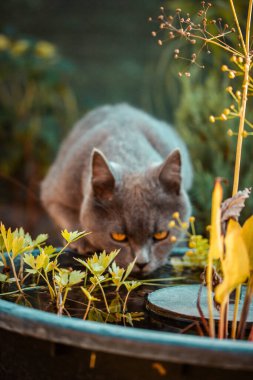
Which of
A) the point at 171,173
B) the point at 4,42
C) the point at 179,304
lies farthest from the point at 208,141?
the point at 4,42

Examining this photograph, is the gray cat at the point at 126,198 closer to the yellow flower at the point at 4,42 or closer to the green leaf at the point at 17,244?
the green leaf at the point at 17,244

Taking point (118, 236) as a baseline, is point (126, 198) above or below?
above

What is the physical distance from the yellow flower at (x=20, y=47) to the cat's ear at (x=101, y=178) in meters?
3.59

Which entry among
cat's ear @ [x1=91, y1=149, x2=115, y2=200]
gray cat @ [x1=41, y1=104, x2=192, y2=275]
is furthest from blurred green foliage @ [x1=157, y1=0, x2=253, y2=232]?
cat's ear @ [x1=91, y1=149, x2=115, y2=200]

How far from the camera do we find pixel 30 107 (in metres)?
5.85

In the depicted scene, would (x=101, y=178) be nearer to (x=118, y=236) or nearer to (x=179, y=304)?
(x=118, y=236)

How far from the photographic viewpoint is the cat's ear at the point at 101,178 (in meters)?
2.16

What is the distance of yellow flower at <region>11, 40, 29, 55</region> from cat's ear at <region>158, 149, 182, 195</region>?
11.9ft

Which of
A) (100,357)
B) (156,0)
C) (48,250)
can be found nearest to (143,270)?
(48,250)

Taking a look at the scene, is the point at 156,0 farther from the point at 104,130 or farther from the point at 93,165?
the point at 93,165

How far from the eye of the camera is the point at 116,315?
1.27 m

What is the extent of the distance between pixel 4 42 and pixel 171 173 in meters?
3.89

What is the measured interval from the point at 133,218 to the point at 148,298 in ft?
2.53

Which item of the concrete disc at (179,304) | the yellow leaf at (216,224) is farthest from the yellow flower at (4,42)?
the yellow leaf at (216,224)
